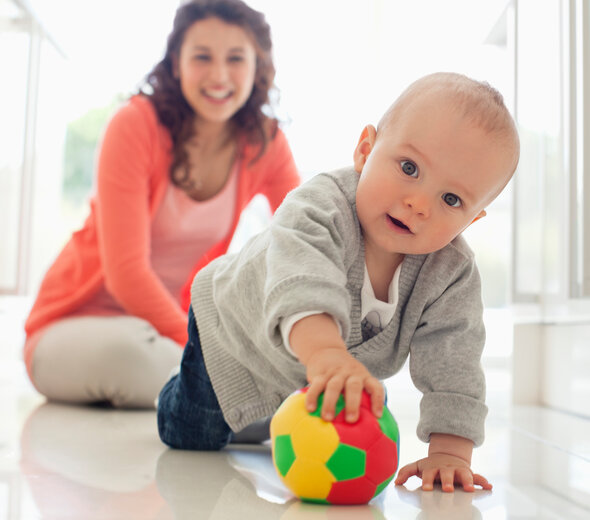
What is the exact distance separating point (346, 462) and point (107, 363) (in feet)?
3.10

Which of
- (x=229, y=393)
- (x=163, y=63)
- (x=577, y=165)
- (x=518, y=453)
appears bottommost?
(x=518, y=453)

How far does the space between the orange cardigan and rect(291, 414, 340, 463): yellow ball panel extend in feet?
2.89

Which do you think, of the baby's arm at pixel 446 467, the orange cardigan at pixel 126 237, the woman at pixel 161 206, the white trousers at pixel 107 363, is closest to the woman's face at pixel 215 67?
the woman at pixel 161 206

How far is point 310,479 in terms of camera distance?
735 millimetres

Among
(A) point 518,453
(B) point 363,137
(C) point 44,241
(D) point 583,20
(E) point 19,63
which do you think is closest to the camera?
(B) point 363,137

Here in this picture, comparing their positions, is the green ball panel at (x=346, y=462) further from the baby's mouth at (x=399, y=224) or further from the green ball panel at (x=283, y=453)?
the baby's mouth at (x=399, y=224)

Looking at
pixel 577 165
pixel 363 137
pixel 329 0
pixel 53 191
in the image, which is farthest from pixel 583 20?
pixel 53 191

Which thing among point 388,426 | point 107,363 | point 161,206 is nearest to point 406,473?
point 388,426

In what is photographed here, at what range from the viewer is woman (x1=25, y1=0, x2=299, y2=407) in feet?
5.18

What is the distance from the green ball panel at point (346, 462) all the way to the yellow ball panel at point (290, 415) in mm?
51

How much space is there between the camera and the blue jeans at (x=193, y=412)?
106 cm

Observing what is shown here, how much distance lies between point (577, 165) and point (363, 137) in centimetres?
82

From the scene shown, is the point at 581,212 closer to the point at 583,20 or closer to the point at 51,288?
the point at 583,20

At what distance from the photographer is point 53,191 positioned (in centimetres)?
291
